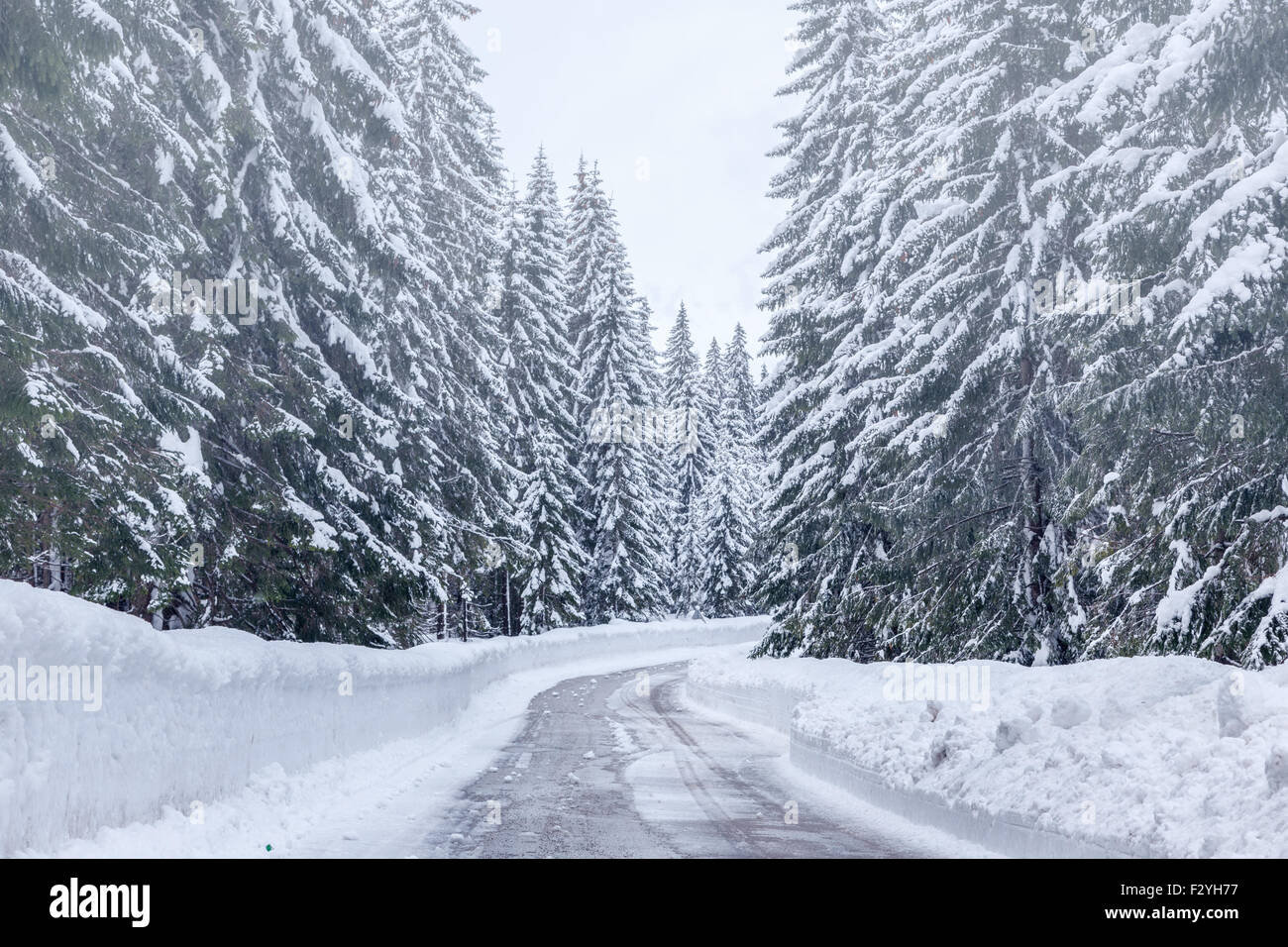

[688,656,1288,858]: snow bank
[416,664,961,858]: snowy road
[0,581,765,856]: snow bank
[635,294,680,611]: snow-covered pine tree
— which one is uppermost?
[635,294,680,611]: snow-covered pine tree

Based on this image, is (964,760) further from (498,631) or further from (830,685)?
(498,631)

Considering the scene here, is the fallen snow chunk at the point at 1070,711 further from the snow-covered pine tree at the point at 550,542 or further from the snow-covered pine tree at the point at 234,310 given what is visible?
the snow-covered pine tree at the point at 550,542

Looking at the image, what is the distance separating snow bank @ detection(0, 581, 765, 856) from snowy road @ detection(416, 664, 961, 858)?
196 centimetres

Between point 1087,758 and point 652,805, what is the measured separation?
14.4 ft

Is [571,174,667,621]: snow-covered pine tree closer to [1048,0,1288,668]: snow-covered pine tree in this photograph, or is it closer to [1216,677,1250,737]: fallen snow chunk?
[1048,0,1288,668]: snow-covered pine tree

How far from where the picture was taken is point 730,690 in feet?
79.7

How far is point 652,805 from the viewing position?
10.8m

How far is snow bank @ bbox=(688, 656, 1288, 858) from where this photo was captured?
6648 millimetres

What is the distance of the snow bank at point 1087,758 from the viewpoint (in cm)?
665

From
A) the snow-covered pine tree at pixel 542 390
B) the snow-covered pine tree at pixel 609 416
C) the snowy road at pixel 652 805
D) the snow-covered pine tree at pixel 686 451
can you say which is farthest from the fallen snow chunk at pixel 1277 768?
the snow-covered pine tree at pixel 686 451

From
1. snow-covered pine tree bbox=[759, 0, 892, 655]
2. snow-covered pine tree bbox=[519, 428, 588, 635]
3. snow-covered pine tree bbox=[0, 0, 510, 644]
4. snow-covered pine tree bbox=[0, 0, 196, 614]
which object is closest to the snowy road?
snow-covered pine tree bbox=[0, 0, 510, 644]

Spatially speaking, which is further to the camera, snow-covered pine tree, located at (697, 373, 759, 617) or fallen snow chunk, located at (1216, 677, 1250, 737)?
snow-covered pine tree, located at (697, 373, 759, 617)

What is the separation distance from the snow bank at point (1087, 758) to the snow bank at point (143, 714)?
614 cm

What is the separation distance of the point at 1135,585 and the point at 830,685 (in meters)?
5.28
